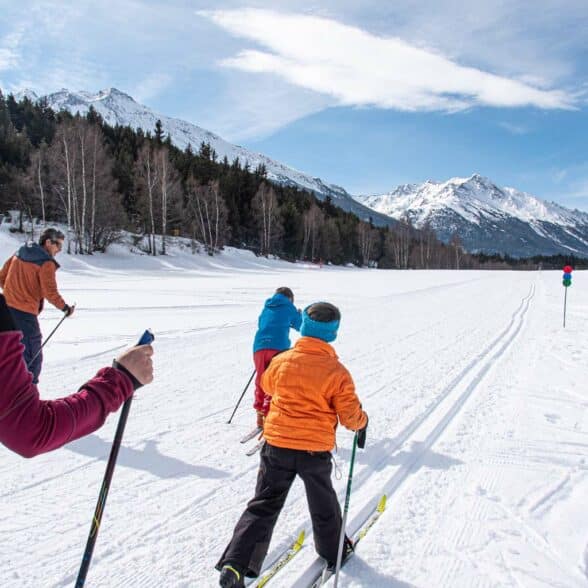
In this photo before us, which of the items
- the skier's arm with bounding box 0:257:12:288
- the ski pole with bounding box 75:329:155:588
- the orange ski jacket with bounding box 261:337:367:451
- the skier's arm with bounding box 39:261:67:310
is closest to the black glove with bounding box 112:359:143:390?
the ski pole with bounding box 75:329:155:588

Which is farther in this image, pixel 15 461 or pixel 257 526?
pixel 15 461

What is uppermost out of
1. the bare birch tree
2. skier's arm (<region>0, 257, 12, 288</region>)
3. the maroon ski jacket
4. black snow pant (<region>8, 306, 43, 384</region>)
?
the bare birch tree

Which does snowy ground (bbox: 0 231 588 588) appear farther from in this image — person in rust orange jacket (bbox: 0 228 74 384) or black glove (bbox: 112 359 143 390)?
black glove (bbox: 112 359 143 390)

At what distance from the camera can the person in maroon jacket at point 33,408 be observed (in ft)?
4.29

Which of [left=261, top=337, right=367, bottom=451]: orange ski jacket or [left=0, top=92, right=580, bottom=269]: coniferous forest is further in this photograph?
[left=0, top=92, right=580, bottom=269]: coniferous forest

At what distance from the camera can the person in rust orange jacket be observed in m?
4.38

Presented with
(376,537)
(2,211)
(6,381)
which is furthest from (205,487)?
(2,211)

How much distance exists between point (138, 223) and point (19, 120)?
2923 cm

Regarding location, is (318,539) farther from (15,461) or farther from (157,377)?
(157,377)

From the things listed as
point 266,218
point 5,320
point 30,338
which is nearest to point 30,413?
point 5,320

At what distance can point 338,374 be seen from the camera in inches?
102


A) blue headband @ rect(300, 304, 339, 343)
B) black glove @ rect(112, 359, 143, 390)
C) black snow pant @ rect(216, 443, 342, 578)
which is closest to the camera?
black glove @ rect(112, 359, 143, 390)

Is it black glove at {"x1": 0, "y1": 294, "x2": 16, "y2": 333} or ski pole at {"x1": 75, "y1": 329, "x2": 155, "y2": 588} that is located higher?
black glove at {"x1": 0, "y1": 294, "x2": 16, "y2": 333}

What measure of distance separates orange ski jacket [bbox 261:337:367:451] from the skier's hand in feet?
3.62
